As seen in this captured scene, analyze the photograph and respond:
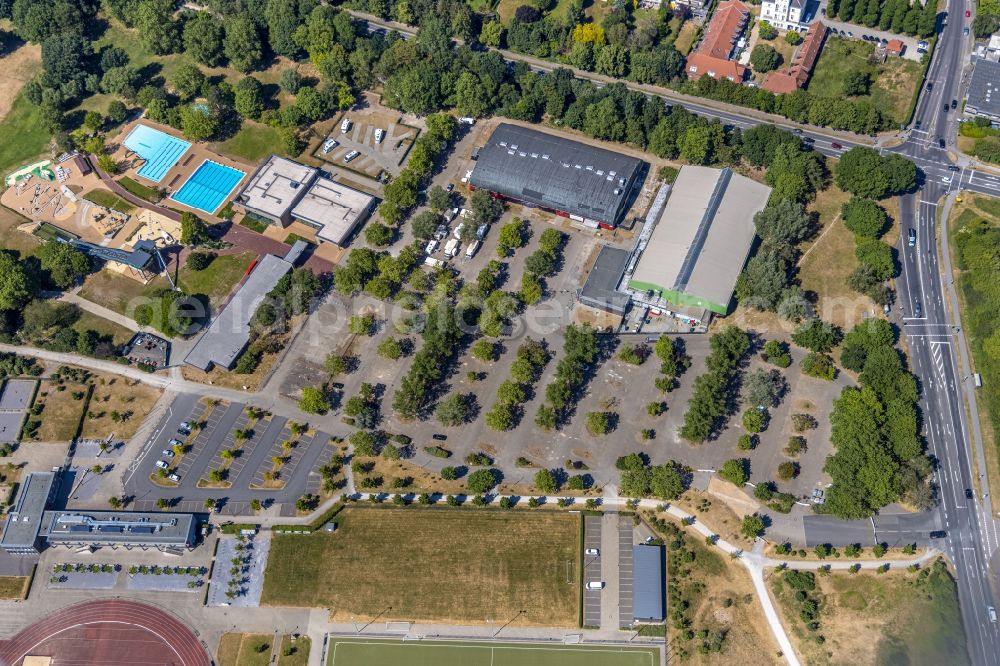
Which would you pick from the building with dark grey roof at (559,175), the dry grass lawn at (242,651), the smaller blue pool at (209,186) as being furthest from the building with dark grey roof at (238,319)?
the dry grass lawn at (242,651)

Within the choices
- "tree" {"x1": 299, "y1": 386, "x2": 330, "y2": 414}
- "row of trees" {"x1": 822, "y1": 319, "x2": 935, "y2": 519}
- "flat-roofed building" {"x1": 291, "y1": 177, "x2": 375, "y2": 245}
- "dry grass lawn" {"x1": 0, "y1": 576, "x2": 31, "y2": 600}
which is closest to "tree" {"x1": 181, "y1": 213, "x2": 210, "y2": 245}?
"flat-roofed building" {"x1": 291, "y1": 177, "x2": 375, "y2": 245}

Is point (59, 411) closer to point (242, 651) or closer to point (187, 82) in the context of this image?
point (242, 651)

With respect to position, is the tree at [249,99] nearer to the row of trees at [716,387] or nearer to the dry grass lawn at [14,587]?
the dry grass lawn at [14,587]

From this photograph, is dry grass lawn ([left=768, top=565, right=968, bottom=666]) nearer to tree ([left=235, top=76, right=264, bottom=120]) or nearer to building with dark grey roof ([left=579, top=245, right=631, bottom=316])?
building with dark grey roof ([left=579, top=245, right=631, bottom=316])

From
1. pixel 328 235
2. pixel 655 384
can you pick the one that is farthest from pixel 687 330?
pixel 328 235

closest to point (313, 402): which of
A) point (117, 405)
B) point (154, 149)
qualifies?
point (117, 405)

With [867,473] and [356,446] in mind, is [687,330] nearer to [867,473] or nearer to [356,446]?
[867,473]
